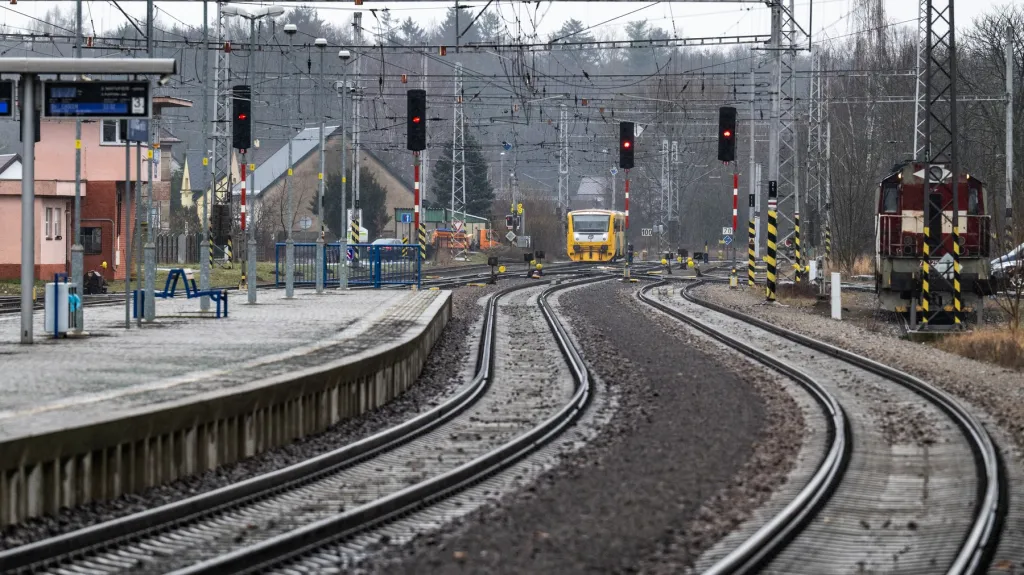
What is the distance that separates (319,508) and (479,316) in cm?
2198

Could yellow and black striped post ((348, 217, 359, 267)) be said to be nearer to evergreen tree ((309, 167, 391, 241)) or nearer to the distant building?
evergreen tree ((309, 167, 391, 241))

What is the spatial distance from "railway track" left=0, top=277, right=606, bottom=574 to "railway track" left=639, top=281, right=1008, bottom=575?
2.29 meters

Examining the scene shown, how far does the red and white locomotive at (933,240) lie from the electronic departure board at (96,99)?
664 inches

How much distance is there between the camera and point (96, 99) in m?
16.5

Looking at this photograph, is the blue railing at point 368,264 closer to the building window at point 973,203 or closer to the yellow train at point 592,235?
the building window at point 973,203

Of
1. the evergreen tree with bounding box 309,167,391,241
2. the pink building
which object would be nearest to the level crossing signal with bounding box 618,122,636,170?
the pink building

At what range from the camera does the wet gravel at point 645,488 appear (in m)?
7.67

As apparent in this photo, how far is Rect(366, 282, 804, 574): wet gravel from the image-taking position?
7.67 m

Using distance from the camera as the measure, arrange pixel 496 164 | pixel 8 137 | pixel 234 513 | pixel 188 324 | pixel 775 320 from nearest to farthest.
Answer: pixel 234 513 → pixel 188 324 → pixel 775 320 → pixel 8 137 → pixel 496 164

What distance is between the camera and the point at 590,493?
9.71 meters

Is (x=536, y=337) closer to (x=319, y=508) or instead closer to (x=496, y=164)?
(x=319, y=508)

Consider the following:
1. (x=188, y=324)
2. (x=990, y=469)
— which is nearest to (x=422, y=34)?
(x=188, y=324)

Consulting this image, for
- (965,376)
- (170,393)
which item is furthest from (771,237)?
(170,393)

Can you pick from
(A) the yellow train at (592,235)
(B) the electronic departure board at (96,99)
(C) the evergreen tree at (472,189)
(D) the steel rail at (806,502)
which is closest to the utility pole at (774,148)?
(D) the steel rail at (806,502)
